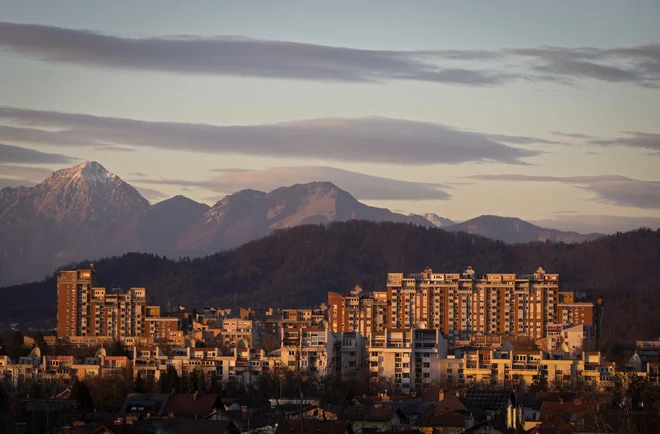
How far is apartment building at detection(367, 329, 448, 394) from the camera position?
72.6m

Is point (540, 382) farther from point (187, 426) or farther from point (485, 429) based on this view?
point (187, 426)

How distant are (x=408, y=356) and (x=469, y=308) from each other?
27283 mm

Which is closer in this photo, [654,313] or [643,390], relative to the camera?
[643,390]

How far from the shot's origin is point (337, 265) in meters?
169

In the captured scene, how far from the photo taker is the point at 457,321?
101 m

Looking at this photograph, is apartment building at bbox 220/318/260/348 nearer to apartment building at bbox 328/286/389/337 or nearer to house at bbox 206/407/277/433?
apartment building at bbox 328/286/389/337

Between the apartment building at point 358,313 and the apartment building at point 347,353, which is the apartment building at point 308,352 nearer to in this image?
the apartment building at point 347,353

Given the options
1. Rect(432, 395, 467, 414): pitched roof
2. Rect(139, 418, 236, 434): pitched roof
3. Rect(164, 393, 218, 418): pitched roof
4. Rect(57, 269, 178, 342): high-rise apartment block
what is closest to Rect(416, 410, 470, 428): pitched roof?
Rect(432, 395, 467, 414): pitched roof

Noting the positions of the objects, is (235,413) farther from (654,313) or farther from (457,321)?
(654,313)

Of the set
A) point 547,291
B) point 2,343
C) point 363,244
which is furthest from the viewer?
point 363,244

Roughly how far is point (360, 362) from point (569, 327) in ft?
81.8

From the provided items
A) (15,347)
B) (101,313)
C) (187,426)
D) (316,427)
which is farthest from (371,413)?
(101,313)

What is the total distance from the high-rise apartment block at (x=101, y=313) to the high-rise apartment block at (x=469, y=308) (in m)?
11.1

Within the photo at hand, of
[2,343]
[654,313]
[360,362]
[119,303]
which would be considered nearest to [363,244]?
[654,313]
